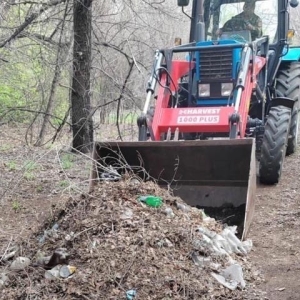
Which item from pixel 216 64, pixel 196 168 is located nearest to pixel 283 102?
pixel 216 64

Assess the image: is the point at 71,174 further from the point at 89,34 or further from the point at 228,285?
the point at 228,285

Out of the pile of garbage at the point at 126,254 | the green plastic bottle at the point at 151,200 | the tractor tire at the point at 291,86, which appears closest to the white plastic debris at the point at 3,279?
the pile of garbage at the point at 126,254

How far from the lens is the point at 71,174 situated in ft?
25.0

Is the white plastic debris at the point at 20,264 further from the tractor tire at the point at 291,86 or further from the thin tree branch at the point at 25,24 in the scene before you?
the tractor tire at the point at 291,86

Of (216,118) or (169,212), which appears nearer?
(169,212)

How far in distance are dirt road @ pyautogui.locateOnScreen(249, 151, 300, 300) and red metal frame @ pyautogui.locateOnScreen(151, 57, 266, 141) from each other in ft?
2.81

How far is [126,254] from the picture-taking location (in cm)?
388

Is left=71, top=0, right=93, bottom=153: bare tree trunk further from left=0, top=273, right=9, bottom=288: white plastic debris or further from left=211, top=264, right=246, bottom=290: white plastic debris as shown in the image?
A: left=211, top=264, right=246, bottom=290: white plastic debris

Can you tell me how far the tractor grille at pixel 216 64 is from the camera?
6.14 meters

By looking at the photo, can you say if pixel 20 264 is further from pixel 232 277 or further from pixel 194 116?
pixel 194 116

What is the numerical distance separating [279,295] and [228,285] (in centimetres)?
34

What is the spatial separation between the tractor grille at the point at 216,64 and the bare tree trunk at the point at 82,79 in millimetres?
3178

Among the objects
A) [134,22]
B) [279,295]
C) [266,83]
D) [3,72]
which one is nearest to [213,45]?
[266,83]

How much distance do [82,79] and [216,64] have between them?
148 inches
